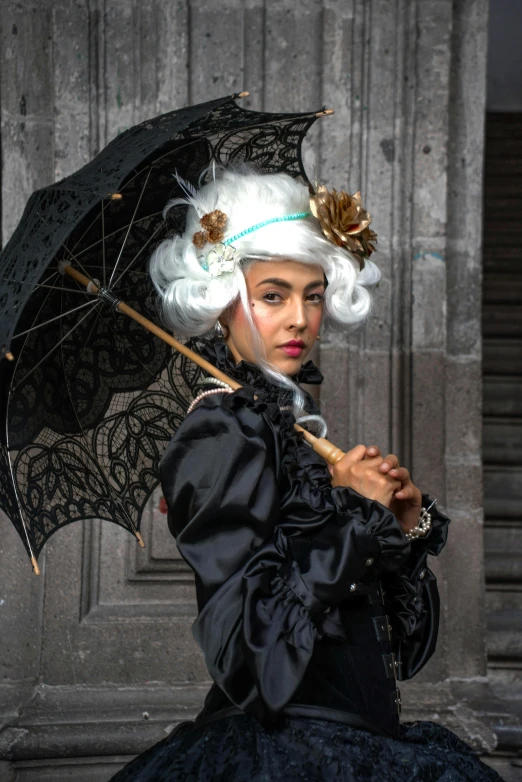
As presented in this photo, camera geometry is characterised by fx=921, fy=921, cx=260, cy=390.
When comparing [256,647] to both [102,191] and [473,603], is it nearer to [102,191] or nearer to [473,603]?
[102,191]

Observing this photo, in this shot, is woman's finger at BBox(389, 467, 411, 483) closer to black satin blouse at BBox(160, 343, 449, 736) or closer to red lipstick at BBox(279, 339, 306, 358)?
black satin blouse at BBox(160, 343, 449, 736)

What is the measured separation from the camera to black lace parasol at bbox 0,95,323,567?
2.01 metres

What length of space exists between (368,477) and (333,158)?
186cm

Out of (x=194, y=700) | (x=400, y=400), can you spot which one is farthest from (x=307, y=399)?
(x=194, y=700)

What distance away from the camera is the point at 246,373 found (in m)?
2.02

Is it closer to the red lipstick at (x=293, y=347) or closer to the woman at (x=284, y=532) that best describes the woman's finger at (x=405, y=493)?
the woman at (x=284, y=532)

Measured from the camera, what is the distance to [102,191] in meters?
1.78

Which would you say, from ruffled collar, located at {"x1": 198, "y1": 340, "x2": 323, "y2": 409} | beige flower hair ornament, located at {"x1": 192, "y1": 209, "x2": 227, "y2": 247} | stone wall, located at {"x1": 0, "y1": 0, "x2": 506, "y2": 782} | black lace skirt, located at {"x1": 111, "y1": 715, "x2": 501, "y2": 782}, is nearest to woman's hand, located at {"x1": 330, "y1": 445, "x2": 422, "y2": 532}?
ruffled collar, located at {"x1": 198, "y1": 340, "x2": 323, "y2": 409}

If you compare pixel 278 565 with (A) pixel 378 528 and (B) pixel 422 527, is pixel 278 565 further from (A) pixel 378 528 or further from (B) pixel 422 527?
(B) pixel 422 527

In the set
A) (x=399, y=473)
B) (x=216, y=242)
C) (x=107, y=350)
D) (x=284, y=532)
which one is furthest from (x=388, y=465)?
(x=107, y=350)

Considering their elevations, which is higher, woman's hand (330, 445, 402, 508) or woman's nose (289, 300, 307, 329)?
woman's nose (289, 300, 307, 329)

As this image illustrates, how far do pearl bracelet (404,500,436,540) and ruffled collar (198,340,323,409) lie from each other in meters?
0.35

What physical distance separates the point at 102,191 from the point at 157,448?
29.3 inches

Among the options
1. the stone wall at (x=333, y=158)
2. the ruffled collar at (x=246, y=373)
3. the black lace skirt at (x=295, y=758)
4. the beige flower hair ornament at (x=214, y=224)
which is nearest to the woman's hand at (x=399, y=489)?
the ruffled collar at (x=246, y=373)
